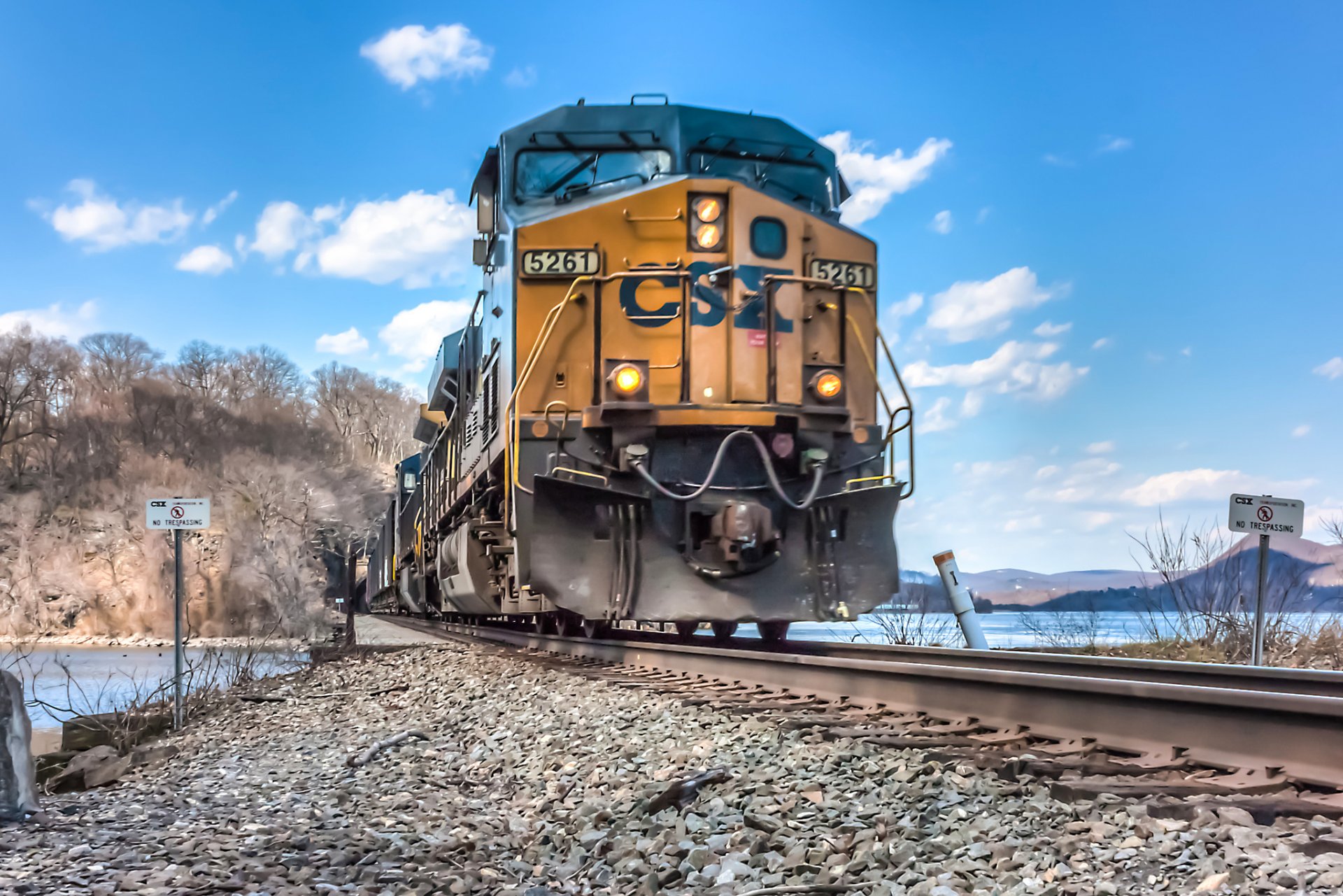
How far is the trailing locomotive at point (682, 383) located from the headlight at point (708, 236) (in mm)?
10

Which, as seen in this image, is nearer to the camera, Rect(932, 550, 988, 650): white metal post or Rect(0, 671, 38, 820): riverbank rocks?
Rect(0, 671, 38, 820): riverbank rocks

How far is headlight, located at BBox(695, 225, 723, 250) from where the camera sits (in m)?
6.62

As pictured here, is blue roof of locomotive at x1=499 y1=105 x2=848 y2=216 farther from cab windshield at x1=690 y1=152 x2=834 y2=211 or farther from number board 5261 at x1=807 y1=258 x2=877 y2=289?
number board 5261 at x1=807 y1=258 x2=877 y2=289

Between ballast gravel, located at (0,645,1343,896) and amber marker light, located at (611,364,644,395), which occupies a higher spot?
amber marker light, located at (611,364,644,395)

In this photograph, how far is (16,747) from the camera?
11.8 feet

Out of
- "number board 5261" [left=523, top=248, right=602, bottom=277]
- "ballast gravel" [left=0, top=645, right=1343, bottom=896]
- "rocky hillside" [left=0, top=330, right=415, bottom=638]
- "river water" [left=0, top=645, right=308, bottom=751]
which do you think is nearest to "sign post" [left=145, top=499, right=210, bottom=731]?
"river water" [left=0, top=645, right=308, bottom=751]

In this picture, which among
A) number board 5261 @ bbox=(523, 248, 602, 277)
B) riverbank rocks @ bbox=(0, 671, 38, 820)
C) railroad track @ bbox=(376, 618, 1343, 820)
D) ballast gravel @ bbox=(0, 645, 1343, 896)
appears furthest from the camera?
number board 5261 @ bbox=(523, 248, 602, 277)

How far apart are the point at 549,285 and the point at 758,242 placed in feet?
4.73

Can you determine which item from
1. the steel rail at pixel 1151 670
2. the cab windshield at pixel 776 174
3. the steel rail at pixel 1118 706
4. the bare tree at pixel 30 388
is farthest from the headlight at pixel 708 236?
the bare tree at pixel 30 388

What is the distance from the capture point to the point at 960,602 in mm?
8703

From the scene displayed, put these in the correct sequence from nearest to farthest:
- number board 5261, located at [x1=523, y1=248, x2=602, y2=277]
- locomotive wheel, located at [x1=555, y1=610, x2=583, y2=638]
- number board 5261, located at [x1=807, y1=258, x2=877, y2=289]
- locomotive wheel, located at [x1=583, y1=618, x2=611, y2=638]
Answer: number board 5261, located at [x1=523, y1=248, x2=602, y2=277]
number board 5261, located at [x1=807, y1=258, x2=877, y2=289]
locomotive wheel, located at [x1=583, y1=618, x2=611, y2=638]
locomotive wheel, located at [x1=555, y1=610, x2=583, y2=638]

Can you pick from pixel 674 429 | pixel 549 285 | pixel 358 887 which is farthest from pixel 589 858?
Answer: pixel 549 285

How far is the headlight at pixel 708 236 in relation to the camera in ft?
21.7

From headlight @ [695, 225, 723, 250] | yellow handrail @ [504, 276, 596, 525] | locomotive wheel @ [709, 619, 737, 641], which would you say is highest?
A: headlight @ [695, 225, 723, 250]
